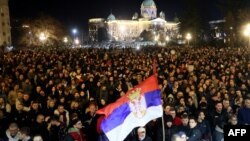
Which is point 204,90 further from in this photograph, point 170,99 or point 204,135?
point 204,135

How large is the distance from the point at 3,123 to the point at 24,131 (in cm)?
173

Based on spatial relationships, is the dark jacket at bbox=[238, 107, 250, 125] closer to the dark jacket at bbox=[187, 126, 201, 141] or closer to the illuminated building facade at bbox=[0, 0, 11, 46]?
the dark jacket at bbox=[187, 126, 201, 141]

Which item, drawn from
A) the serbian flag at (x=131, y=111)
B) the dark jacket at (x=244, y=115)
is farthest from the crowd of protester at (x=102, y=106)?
the serbian flag at (x=131, y=111)

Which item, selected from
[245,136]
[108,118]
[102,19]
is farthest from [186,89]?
[102,19]

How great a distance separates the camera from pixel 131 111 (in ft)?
23.1

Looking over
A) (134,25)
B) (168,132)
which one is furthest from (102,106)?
(134,25)

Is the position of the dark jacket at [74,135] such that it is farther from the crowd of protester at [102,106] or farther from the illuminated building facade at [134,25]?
the illuminated building facade at [134,25]

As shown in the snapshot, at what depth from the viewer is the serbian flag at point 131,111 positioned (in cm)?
679

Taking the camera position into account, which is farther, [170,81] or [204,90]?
[170,81]

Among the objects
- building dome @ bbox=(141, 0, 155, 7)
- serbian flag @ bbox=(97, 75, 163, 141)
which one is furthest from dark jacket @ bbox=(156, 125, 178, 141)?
building dome @ bbox=(141, 0, 155, 7)

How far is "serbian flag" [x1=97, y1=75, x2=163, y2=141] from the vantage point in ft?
22.3

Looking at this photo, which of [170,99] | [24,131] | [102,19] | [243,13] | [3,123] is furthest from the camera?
[102,19]

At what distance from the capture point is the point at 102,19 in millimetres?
152250

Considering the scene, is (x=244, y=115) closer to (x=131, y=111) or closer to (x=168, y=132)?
(x=168, y=132)
